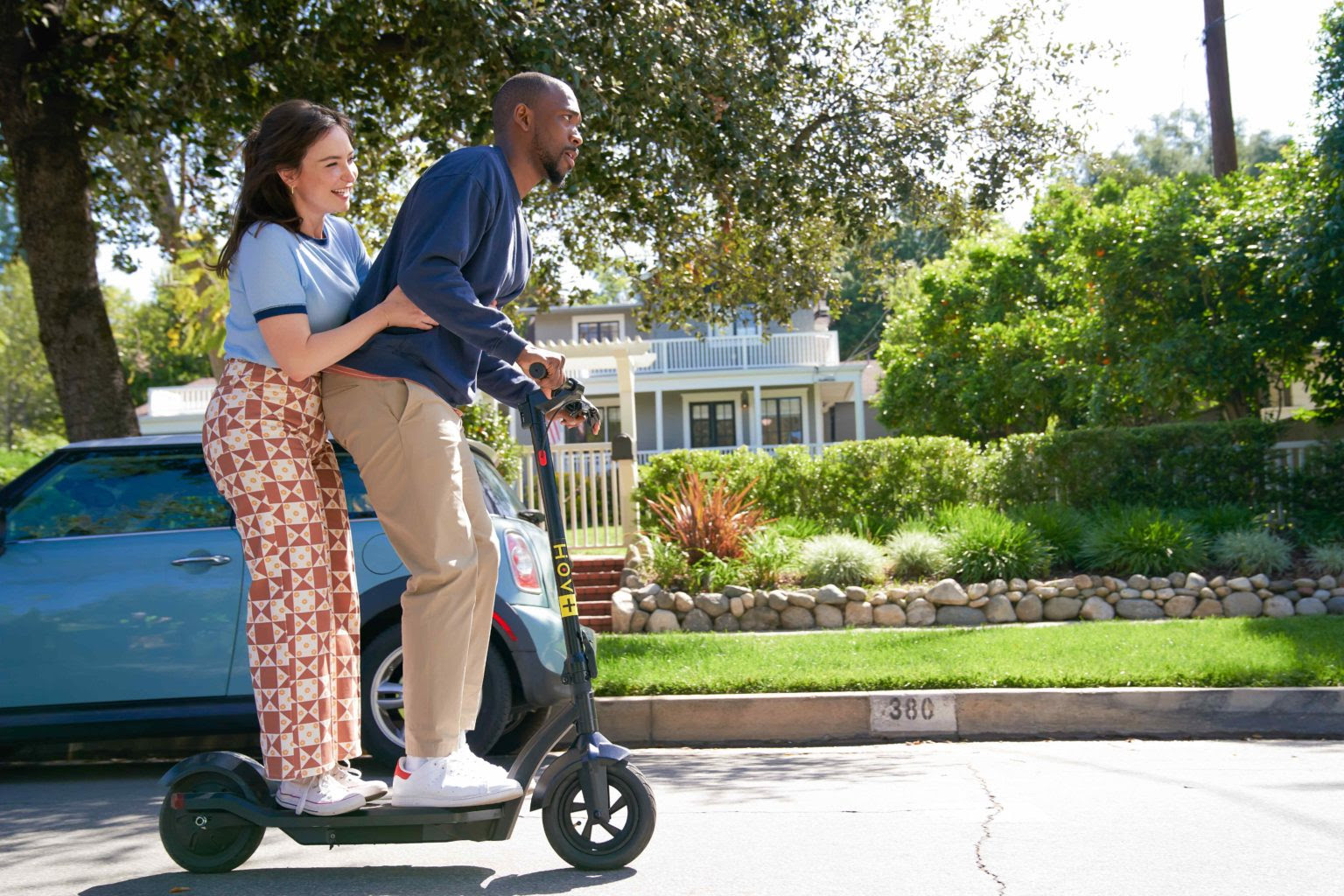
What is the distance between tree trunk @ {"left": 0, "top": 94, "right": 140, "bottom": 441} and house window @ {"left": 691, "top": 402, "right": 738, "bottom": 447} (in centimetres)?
2925

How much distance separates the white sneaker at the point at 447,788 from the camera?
3439 millimetres

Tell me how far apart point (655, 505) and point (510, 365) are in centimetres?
898

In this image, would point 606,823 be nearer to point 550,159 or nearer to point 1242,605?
point 550,159

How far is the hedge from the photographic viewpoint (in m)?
12.5

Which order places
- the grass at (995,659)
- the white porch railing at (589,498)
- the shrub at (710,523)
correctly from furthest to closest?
1. the white porch railing at (589,498)
2. the shrub at (710,523)
3. the grass at (995,659)

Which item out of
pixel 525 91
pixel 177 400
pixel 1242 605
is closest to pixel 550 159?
pixel 525 91

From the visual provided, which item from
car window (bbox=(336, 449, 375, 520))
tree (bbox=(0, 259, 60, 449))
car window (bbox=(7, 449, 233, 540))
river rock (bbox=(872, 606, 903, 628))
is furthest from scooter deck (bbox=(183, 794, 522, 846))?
tree (bbox=(0, 259, 60, 449))

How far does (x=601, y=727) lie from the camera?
288 inches

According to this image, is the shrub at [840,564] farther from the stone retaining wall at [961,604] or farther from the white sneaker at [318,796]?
the white sneaker at [318,796]

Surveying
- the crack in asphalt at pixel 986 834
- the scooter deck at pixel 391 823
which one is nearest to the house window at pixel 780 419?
the crack in asphalt at pixel 986 834

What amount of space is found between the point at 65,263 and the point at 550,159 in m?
6.77

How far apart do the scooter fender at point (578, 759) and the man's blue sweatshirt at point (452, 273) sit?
3.47ft

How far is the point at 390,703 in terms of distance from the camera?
581cm

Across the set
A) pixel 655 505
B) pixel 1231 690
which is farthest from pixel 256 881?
pixel 655 505
